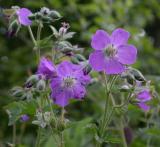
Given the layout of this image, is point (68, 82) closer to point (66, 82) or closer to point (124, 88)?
point (66, 82)

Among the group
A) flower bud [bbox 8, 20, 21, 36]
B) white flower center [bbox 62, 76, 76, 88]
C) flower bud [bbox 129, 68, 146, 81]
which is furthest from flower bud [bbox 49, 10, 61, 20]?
flower bud [bbox 129, 68, 146, 81]

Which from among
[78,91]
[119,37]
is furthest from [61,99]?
[119,37]

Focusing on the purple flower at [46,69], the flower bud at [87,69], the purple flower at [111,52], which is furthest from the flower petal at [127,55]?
the purple flower at [46,69]

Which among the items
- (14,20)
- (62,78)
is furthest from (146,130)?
(14,20)

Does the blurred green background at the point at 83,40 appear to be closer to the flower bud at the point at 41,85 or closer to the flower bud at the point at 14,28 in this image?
the flower bud at the point at 14,28

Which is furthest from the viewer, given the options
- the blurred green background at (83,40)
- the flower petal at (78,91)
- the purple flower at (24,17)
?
the blurred green background at (83,40)

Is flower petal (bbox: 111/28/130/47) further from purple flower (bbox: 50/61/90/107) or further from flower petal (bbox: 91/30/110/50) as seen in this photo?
purple flower (bbox: 50/61/90/107)
